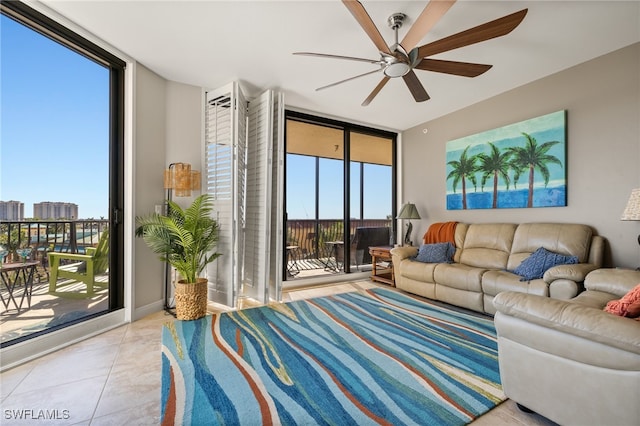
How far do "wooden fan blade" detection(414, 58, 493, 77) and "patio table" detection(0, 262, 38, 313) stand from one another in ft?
12.5

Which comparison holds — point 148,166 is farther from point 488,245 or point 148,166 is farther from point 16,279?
point 488,245

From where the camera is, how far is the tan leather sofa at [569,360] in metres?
1.20

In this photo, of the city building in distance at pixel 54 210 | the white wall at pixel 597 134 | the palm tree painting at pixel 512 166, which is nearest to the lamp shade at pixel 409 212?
the palm tree painting at pixel 512 166

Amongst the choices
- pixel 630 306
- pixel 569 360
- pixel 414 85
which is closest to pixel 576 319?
pixel 569 360

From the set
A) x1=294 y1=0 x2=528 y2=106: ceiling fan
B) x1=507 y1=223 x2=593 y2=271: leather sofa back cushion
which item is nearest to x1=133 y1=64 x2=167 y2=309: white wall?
x1=294 y1=0 x2=528 y2=106: ceiling fan

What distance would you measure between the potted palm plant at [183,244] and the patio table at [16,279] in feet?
2.83

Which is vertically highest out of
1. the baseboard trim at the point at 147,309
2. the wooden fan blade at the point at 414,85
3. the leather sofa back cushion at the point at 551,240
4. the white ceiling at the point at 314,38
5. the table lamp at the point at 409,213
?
the white ceiling at the point at 314,38

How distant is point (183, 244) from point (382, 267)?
3644 millimetres

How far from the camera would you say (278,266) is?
3.76 meters

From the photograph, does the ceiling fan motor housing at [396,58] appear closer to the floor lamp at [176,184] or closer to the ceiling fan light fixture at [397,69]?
the ceiling fan light fixture at [397,69]

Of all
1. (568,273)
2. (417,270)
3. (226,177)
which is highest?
(226,177)

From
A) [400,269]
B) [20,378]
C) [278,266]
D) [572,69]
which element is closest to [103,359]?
[20,378]

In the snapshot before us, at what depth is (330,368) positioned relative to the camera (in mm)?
2104

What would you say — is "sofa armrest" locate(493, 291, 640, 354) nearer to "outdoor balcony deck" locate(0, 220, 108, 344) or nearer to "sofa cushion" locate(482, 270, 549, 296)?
"sofa cushion" locate(482, 270, 549, 296)
